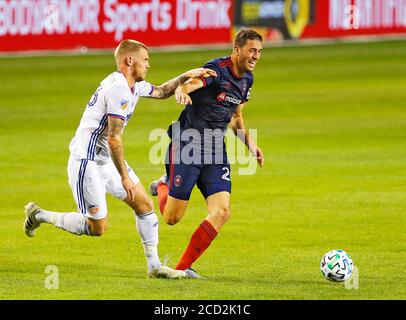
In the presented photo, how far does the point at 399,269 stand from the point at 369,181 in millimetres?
6308

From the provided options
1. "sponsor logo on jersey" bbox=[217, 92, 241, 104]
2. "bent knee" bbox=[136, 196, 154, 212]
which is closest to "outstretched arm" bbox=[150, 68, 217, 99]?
"sponsor logo on jersey" bbox=[217, 92, 241, 104]

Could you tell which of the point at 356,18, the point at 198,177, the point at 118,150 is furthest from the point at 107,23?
the point at 118,150

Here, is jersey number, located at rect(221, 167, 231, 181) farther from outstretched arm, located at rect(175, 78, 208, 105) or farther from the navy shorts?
outstretched arm, located at rect(175, 78, 208, 105)

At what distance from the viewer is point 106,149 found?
10664 mm

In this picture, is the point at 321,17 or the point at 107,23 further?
the point at 321,17

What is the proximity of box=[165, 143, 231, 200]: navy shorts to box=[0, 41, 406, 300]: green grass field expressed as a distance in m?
0.77

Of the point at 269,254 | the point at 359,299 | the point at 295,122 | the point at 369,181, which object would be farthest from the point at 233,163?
the point at 359,299

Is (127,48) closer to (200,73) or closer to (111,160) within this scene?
(200,73)

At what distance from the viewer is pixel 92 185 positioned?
34.6ft

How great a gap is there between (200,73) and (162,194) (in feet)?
5.71

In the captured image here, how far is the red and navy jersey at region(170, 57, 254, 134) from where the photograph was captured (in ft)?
36.6

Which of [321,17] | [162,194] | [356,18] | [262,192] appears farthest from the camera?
[356,18]

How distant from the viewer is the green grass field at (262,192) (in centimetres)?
1028

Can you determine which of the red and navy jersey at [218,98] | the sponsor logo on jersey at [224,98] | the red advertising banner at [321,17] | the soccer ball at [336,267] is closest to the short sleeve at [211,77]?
the red and navy jersey at [218,98]
